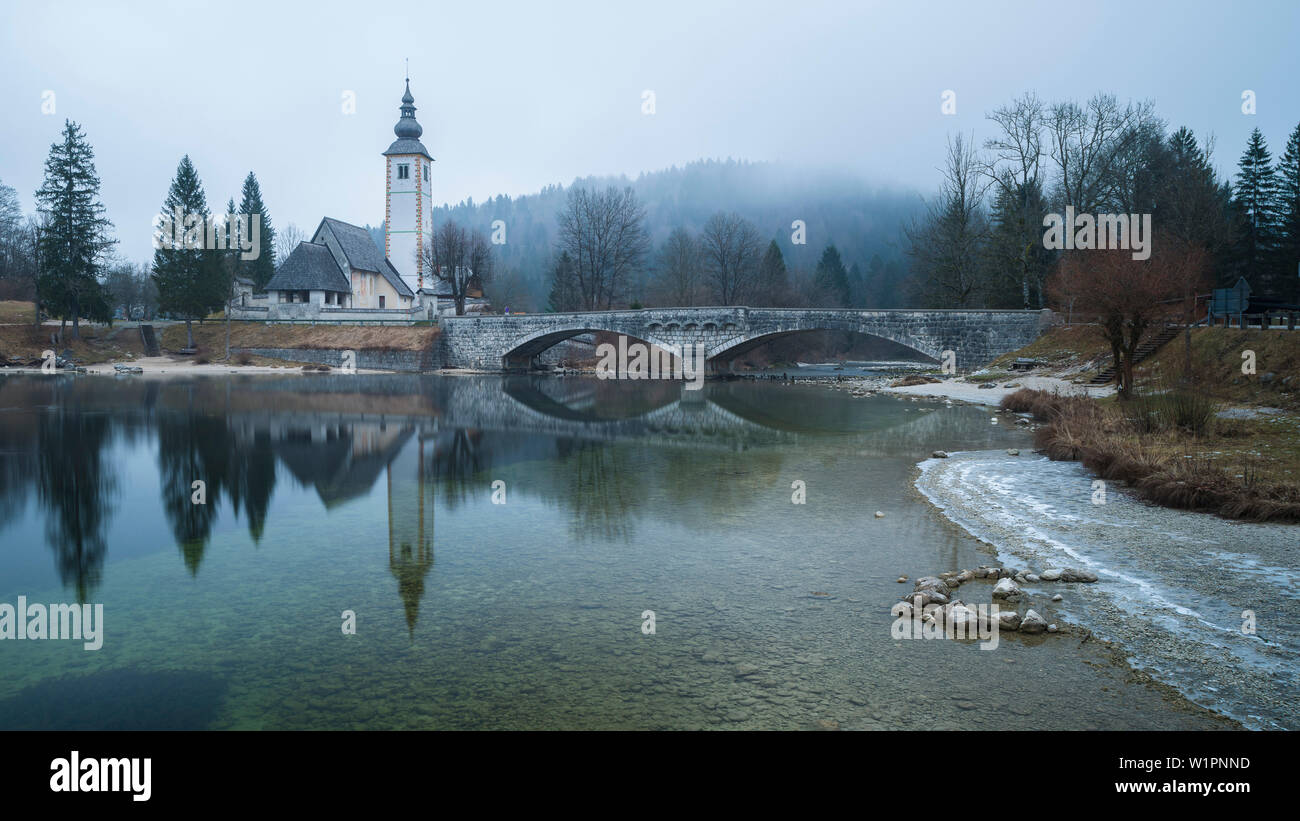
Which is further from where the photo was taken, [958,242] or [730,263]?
[730,263]

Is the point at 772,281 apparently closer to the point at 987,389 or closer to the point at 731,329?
the point at 731,329

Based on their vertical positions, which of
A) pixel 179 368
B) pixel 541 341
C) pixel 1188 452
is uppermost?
pixel 541 341

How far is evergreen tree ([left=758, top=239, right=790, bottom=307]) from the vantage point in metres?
79.4

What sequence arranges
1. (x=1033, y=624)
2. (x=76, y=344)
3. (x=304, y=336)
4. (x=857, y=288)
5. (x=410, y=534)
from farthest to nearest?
(x=857, y=288)
(x=304, y=336)
(x=76, y=344)
(x=410, y=534)
(x=1033, y=624)

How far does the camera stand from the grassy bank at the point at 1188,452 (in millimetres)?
11234

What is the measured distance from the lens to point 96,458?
1797 cm

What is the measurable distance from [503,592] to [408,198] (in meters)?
72.5

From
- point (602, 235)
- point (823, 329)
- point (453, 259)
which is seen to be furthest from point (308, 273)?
point (823, 329)

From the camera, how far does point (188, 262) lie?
2443 inches

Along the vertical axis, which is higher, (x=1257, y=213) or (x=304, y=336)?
(x=1257, y=213)

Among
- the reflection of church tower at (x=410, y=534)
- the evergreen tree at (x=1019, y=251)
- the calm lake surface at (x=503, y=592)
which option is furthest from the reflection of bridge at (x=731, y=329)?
the reflection of church tower at (x=410, y=534)

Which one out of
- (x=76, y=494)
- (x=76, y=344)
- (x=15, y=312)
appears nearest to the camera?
(x=76, y=494)
